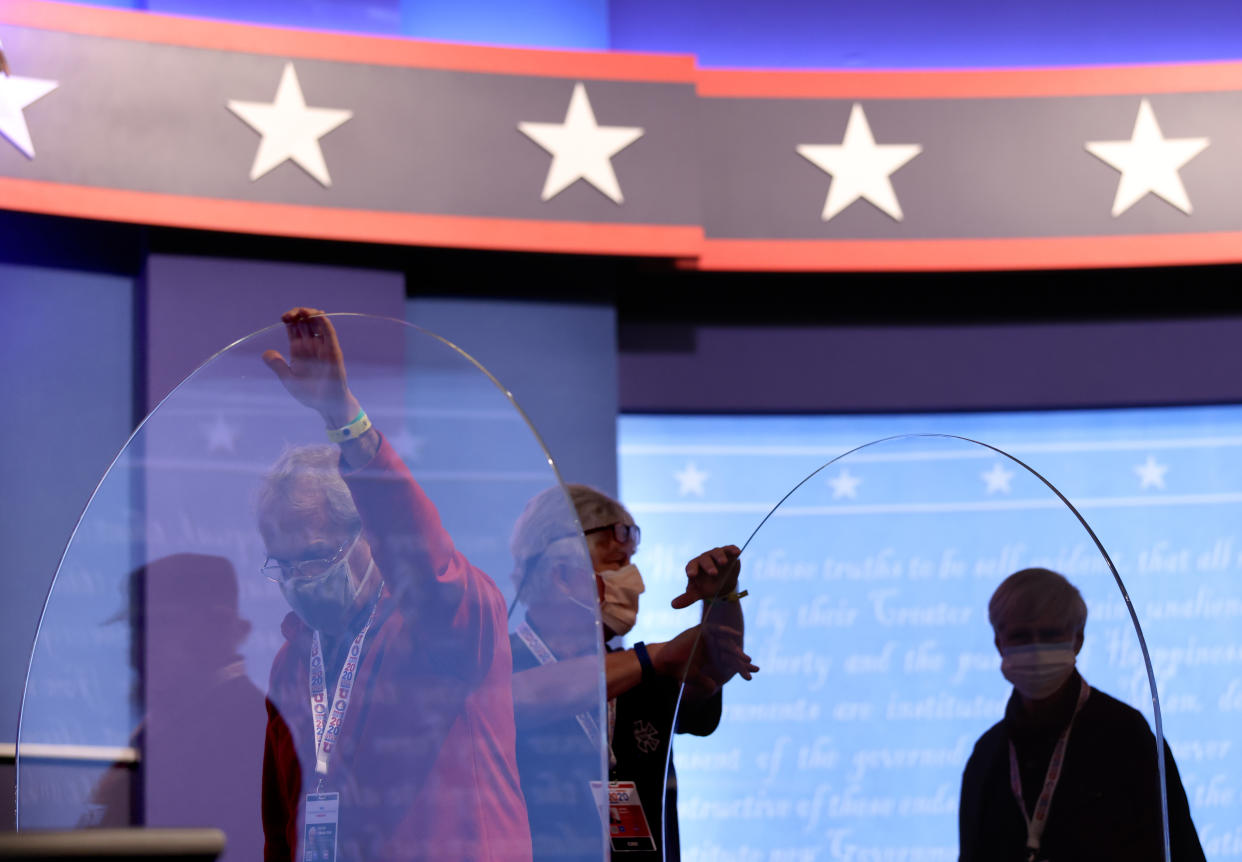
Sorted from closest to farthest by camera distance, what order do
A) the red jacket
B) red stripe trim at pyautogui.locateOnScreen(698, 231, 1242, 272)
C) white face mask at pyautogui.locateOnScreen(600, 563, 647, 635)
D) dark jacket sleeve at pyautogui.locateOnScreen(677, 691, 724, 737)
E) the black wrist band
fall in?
the red jacket, dark jacket sleeve at pyautogui.locateOnScreen(677, 691, 724, 737), the black wrist band, white face mask at pyautogui.locateOnScreen(600, 563, 647, 635), red stripe trim at pyautogui.locateOnScreen(698, 231, 1242, 272)

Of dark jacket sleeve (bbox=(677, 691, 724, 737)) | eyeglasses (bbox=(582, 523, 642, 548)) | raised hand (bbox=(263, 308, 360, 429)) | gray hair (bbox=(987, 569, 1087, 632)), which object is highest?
raised hand (bbox=(263, 308, 360, 429))

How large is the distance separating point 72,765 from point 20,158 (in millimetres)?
2158

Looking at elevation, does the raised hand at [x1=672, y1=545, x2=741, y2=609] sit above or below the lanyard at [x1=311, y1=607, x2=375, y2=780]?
A: above

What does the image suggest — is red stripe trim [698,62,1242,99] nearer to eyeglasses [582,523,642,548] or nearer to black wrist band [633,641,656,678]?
eyeglasses [582,523,642,548]

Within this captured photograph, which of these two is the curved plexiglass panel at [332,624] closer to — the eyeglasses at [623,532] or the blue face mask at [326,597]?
the blue face mask at [326,597]

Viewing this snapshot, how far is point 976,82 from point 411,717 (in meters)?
3.02

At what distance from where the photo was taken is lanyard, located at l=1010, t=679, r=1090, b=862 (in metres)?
1.06

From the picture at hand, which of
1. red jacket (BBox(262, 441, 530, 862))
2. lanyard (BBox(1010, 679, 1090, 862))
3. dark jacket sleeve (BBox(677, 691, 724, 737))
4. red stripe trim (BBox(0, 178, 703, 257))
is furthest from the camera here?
red stripe trim (BBox(0, 178, 703, 257))

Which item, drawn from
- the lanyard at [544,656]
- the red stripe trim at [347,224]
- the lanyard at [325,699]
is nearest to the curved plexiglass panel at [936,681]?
the lanyard at [544,656]

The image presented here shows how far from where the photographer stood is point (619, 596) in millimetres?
1742

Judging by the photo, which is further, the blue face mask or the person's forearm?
the person's forearm

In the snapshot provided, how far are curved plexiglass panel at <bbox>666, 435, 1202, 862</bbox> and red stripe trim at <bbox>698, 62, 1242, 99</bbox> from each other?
241 cm

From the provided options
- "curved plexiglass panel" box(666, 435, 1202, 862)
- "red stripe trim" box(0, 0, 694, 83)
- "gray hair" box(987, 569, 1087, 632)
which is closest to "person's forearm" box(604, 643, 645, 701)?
"curved plexiglass panel" box(666, 435, 1202, 862)

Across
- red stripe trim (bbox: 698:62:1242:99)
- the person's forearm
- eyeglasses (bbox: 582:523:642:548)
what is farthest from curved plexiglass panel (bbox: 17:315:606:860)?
red stripe trim (bbox: 698:62:1242:99)
